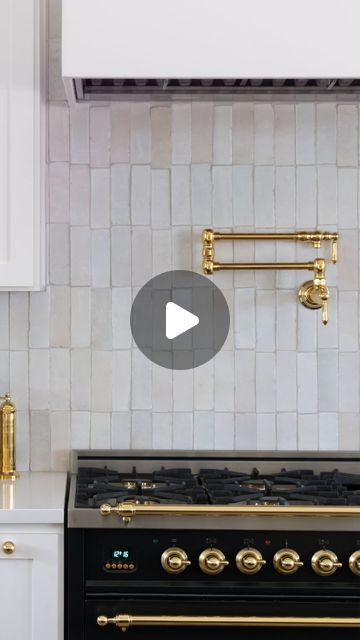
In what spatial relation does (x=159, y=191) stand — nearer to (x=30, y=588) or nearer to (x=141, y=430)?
(x=141, y=430)

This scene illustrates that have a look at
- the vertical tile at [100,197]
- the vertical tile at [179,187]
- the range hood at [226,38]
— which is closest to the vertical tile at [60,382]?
the vertical tile at [100,197]

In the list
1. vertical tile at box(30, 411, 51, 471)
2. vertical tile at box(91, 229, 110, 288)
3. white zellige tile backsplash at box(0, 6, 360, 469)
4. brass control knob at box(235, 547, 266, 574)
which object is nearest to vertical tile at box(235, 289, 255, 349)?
white zellige tile backsplash at box(0, 6, 360, 469)

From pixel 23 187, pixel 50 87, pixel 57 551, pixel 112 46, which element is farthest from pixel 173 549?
pixel 50 87

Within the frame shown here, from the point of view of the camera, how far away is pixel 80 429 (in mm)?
2713

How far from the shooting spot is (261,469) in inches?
106

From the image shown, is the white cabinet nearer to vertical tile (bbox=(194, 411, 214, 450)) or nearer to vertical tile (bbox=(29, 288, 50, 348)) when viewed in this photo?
vertical tile (bbox=(29, 288, 50, 348))

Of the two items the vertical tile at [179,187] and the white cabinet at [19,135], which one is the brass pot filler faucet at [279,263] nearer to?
the vertical tile at [179,187]

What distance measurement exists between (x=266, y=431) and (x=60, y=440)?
2.13 feet

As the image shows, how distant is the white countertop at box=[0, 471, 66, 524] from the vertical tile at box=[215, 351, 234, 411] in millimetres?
538

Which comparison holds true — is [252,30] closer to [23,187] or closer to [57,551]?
[23,187]

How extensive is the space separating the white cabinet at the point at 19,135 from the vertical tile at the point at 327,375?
0.95m

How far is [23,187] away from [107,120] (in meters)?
0.49

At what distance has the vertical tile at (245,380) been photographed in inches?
107

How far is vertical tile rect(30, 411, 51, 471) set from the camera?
2711mm
